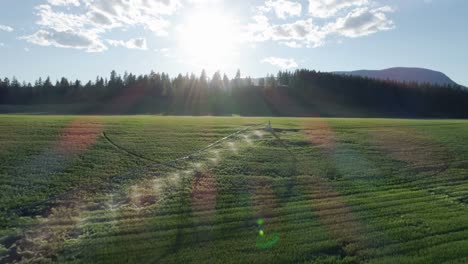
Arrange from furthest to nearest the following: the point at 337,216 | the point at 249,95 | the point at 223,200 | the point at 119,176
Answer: the point at 249,95 → the point at 119,176 → the point at 223,200 → the point at 337,216

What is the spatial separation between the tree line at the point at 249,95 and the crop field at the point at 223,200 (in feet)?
284

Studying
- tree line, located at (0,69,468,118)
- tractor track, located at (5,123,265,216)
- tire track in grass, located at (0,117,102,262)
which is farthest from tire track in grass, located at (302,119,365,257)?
tree line, located at (0,69,468,118)

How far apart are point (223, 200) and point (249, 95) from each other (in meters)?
108

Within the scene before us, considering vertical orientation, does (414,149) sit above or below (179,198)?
above

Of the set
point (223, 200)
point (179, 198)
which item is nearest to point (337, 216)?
point (223, 200)

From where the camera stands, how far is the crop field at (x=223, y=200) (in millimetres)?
9938

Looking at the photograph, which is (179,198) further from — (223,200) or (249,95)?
(249,95)

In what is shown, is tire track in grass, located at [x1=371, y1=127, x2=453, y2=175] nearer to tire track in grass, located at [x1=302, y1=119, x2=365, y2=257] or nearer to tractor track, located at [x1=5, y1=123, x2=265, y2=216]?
tire track in grass, located at [x1=302, y1=119, x2=365, y2=257]

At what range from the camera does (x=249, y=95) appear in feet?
394

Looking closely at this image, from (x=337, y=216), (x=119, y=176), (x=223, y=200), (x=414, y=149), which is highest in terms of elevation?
(x=414, y=149)

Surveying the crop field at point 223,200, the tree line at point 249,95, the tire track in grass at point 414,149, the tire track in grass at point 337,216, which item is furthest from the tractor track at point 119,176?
the tree line at point 249,95

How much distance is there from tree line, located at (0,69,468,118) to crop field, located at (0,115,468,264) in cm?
8654

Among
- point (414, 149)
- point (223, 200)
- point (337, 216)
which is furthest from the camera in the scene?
point (414, 149)

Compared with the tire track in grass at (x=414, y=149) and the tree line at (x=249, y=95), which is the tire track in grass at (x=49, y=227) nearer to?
the tire track in grass at (x=414, y=149)
